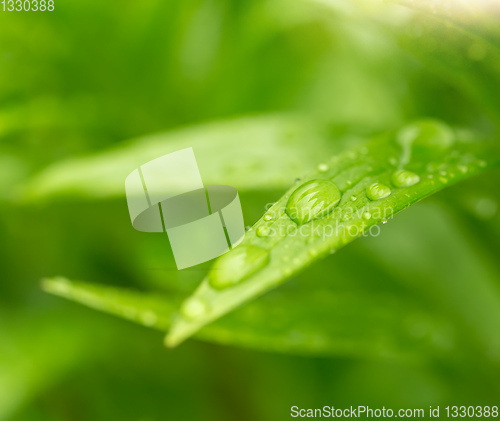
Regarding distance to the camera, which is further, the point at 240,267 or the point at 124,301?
the point at 124,301

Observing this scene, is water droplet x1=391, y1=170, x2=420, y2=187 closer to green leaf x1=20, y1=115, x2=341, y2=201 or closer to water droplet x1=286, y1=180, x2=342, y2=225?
water droplet x1=286, y1=180, x2=342, y2=225

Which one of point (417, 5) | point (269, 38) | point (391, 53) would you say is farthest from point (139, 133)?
point (417, 5)

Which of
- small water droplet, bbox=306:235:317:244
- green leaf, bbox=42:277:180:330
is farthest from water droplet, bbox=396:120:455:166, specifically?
green leaf, bbox=42:277:180:330

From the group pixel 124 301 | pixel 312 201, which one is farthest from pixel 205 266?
pixel 312 201

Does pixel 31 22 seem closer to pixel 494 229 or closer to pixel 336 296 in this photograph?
pixel 336 296
